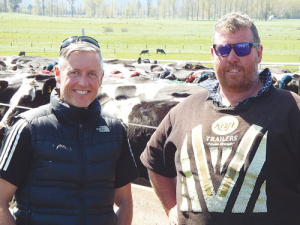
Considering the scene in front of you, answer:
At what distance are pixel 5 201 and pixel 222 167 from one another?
114 centimetres

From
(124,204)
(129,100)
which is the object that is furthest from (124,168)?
(129,100)

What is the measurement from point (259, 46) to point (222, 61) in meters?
0.25

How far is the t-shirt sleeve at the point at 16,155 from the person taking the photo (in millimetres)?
2170

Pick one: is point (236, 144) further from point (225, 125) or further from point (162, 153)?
point (162, 153)

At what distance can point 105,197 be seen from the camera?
2336 mm

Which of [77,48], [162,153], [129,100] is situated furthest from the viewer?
[129,100]

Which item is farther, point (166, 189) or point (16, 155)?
point (166, 189)

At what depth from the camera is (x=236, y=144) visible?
243cm

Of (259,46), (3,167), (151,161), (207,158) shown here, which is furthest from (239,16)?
(3,167)

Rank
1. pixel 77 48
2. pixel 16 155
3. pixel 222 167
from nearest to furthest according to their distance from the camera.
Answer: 1. pixel 16 155
2. pixel 77 48
3. pixel 222 167

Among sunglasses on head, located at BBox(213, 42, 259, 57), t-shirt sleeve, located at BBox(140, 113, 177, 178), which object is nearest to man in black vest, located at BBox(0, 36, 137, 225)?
t-shirt sleeve, located at BBox(140, 113, 177, 178)

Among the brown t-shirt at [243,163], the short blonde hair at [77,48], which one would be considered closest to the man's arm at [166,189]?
the brown t-shirt at [243,163]

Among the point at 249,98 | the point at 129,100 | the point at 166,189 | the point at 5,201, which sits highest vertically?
the point at 249,98

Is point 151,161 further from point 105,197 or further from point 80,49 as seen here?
point 80,49
